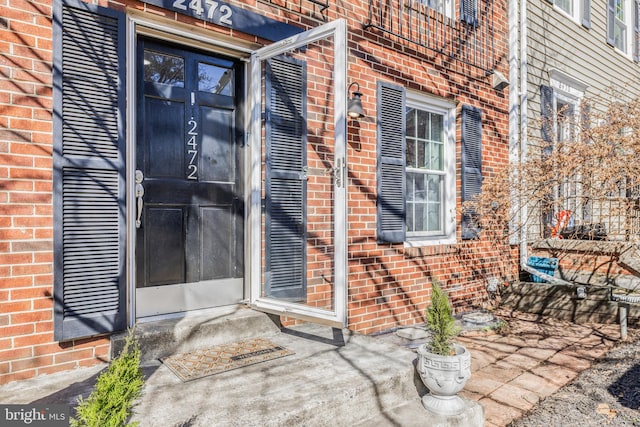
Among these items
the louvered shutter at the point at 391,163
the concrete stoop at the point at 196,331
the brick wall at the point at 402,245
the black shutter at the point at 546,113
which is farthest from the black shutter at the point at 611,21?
the concrete stoop at the point at 196,331

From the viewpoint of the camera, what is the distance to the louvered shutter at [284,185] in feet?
10.8

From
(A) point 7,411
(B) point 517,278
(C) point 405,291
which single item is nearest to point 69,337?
(A) point 7,411

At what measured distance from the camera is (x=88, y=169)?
252 centimetres

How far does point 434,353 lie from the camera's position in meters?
2.54

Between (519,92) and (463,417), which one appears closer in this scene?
(463,417)

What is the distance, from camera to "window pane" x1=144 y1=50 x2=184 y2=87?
304 centimetres

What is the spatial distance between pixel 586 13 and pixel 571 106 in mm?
1654

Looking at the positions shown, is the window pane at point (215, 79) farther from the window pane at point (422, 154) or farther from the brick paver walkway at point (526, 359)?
the brick paver walkway at point (526, 359)

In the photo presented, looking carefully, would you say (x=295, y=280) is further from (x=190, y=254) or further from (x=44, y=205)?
(x=44, y=205)

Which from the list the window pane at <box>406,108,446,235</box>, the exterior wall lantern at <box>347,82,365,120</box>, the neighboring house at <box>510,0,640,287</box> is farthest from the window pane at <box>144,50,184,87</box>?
the neighboring house at <box>510,0,640,287</box>

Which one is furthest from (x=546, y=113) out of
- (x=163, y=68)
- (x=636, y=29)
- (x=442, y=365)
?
(x=163, y=68)

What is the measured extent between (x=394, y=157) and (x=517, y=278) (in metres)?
2.86

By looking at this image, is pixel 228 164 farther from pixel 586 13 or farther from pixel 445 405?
pixel 586 13

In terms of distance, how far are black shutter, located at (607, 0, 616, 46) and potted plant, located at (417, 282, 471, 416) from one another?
8.02 m
